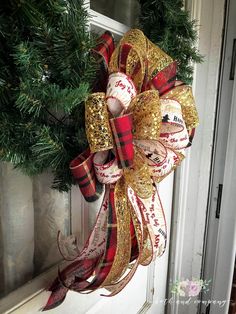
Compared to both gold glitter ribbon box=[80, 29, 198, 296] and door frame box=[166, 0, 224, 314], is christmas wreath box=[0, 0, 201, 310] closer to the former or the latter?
gold glitter ribbon box=[80, 29, 198, 296]

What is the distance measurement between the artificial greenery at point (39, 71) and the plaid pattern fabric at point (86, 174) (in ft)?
0.09

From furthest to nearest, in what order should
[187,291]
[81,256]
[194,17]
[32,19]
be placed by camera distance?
[187,291], [194,17], [81,256], [32,19]

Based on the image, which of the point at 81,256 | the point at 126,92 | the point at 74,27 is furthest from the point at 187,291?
the point at 74,27

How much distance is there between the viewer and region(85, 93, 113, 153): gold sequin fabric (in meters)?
0.35

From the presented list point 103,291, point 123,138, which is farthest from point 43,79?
point 103,291

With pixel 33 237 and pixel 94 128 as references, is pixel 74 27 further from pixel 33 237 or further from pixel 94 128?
pixel 33 237

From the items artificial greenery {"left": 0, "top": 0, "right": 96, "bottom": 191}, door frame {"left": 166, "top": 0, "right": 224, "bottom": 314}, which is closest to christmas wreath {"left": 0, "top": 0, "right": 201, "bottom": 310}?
artificial greenery {"left": 0, "top": 0, "right": 96, "bottom": 191}

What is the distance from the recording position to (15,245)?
49cm

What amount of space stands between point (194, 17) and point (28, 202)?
2.18 ft

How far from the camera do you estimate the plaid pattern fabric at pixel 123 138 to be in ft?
1.15

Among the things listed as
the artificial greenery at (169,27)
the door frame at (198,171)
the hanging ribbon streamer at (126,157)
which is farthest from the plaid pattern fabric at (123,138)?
the door frame at (198,171)

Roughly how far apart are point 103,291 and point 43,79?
1.74 feet
